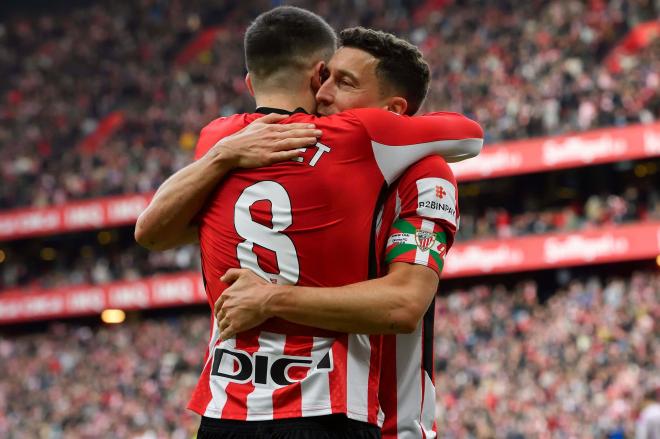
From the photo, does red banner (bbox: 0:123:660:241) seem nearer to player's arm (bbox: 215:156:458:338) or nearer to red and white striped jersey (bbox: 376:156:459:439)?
red and white striped jersey (bbox: 376:156:459:439)

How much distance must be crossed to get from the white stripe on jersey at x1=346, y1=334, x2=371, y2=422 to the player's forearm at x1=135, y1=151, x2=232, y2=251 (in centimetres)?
58

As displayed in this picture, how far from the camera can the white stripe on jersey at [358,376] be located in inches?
110

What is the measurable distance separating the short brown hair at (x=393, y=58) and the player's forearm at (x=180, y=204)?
0.56m

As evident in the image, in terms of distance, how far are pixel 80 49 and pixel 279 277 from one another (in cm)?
3322

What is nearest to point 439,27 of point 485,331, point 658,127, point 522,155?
point 522,155

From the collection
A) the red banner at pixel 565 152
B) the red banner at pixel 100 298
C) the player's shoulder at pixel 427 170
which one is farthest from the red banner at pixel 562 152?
the player's shoulder at pixel 427 170

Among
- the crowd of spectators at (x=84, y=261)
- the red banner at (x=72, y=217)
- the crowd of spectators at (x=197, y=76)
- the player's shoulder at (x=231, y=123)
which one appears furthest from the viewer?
the crowd of spectators at (x=84, y=261)

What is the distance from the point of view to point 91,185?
30.5 m

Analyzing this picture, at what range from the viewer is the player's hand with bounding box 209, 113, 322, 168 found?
2852mm

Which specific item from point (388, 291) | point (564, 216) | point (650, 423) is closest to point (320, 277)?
point (388, 291)

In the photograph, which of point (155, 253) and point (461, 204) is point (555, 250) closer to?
point (461, 204)

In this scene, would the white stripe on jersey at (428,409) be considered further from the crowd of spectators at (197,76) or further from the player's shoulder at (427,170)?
the crowd of spectators at (197,76)

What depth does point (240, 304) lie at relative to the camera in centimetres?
278

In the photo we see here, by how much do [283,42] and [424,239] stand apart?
2.23ft
